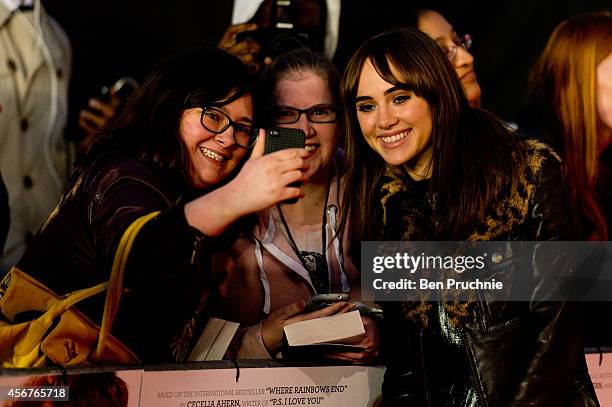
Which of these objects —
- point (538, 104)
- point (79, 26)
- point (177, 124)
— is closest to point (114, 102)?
point (79, 26)

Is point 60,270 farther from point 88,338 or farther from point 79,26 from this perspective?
point 79,26

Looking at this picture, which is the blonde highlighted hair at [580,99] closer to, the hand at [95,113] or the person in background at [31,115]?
the hand at [95,113]

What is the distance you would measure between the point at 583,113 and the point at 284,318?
128cm

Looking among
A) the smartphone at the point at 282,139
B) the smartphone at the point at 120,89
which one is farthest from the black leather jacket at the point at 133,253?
the smartphone at the point at 120,89

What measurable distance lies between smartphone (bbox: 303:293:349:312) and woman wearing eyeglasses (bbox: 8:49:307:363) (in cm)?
32

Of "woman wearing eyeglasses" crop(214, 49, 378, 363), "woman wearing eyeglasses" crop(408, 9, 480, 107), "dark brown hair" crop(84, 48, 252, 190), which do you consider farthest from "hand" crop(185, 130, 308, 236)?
"woman wearing eyeglasses" crop(408, 9, 480, 107)

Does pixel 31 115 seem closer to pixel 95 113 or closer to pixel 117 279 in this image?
pixel 95 113

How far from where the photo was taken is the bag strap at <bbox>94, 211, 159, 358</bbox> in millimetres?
1789

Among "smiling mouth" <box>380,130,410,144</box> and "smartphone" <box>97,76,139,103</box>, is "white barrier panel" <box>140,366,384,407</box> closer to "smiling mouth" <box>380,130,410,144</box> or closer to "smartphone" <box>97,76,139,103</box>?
"smiling mouth" <box>380,130,410,144</box>

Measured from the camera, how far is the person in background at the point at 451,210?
74.1 inches

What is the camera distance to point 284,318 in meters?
2.28

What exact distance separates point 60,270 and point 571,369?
1.36 meters

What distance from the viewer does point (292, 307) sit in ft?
7.52

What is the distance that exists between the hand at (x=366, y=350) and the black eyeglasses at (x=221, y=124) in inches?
26.0
